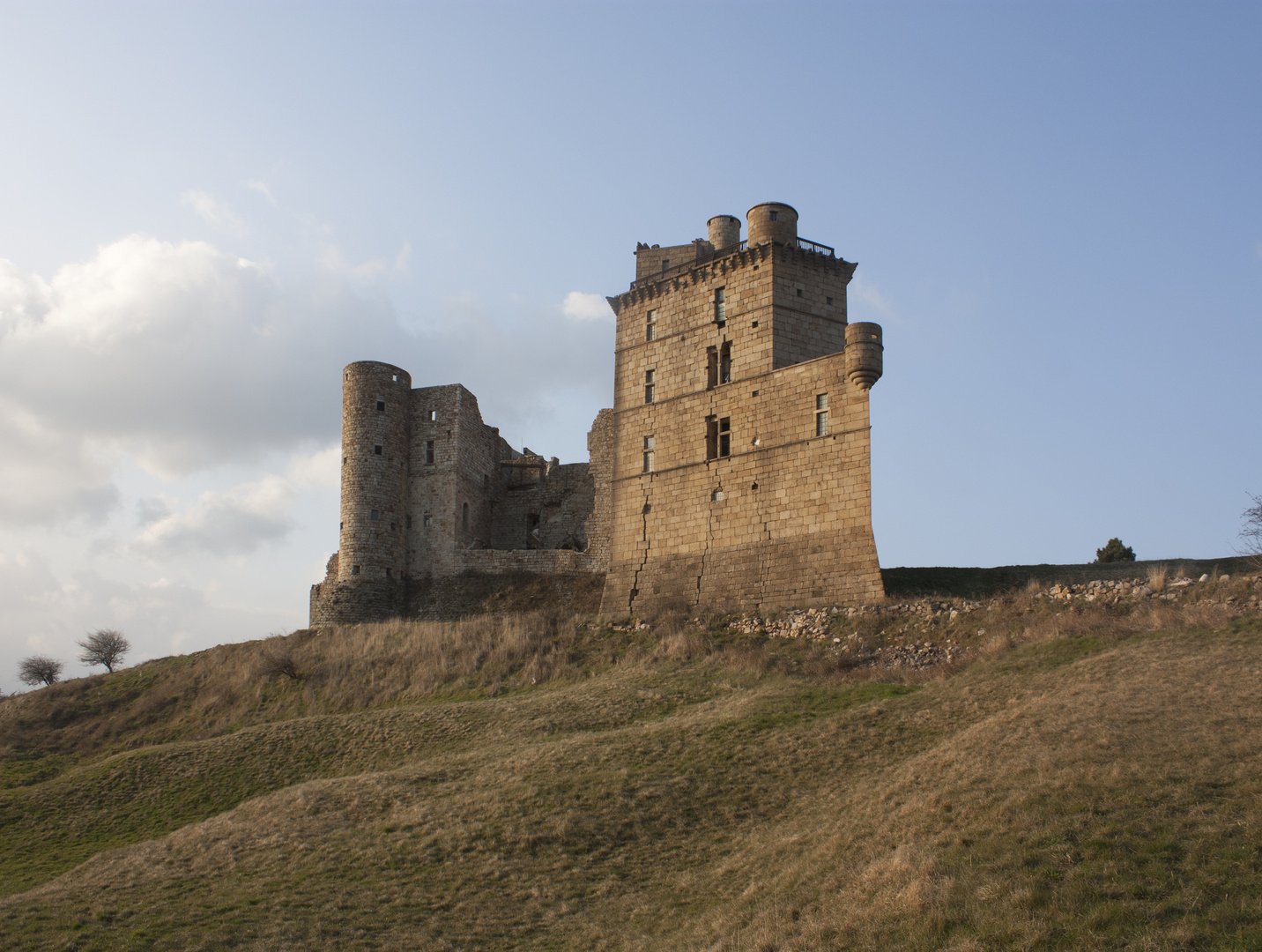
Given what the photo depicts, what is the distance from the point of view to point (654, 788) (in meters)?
16.5

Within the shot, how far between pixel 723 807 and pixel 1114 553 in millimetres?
32848

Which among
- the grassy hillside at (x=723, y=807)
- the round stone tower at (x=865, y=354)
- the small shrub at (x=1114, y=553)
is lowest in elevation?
the grassy hillside at (x=723, y=807)

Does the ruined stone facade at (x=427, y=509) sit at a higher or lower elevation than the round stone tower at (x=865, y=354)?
lower

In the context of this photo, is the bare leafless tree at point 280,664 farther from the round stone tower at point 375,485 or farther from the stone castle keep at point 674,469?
the round stone tower at point 375,485

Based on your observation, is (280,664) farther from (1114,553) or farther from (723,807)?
(1114,553)

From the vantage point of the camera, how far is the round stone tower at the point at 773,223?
32906 millimetres

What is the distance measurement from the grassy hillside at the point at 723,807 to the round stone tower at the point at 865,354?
24.2ft

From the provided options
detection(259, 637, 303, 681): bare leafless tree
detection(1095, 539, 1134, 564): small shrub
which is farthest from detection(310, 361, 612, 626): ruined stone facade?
detection(1095, 539, 1134, 564): small shrub

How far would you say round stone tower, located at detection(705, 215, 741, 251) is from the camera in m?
36.9

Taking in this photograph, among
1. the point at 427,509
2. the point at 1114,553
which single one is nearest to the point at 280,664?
the point at 427,509

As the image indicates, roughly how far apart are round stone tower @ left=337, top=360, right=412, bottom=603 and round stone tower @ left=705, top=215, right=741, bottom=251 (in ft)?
50.2

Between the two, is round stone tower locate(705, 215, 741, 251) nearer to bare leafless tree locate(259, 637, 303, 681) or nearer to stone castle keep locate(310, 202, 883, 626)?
stone castle keep locate(310, 202, 883, 626)

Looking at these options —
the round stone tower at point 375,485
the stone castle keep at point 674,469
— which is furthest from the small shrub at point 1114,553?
the round stone tower at point 375,485

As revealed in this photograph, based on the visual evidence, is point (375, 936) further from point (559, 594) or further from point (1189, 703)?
point (559, 594)
